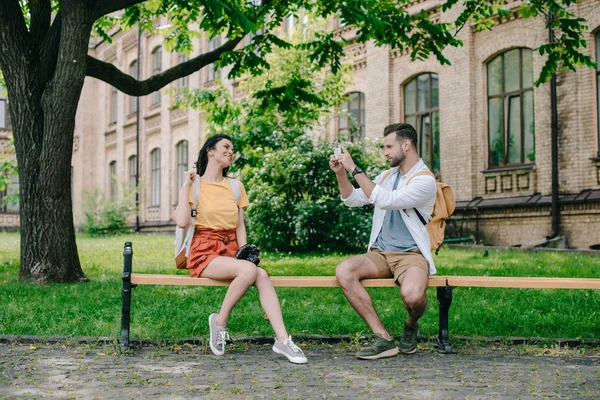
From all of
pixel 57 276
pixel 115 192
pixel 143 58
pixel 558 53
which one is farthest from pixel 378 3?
pixel 115 192

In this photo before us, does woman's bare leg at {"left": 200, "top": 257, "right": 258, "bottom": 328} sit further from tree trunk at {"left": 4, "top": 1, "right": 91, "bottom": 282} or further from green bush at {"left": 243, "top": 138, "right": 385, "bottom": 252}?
green bush at {"left": 243, "top": 138, "right": 385, "bottom": 252}

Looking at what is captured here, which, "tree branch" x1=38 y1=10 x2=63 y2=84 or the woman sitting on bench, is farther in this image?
"tree branch" x1=38 y1=10 x2=63 y2=84

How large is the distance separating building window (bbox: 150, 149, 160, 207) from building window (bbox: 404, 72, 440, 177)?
15.1 m

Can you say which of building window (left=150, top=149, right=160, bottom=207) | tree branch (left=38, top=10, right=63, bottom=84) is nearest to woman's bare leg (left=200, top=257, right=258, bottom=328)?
tree branch (left=38, top=10, right=63, bottom=84)

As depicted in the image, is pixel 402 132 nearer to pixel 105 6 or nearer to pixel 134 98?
pixel 105 6

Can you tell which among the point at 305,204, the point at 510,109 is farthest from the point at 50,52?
the point at 510,109

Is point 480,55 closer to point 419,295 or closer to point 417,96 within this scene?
point 417,96

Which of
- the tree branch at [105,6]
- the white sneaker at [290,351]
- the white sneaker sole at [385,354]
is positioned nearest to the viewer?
the white sneaker at [290,351]

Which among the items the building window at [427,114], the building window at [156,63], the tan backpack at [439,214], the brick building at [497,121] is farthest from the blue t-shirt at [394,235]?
the building window at [156,63]

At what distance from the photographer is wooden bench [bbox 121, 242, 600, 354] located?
550cm

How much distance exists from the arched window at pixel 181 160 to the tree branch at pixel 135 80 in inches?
695

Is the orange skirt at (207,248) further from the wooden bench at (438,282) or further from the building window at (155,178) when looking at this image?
the building window at (155,178)

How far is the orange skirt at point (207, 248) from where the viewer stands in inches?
231

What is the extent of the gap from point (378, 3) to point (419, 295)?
22.2ft
